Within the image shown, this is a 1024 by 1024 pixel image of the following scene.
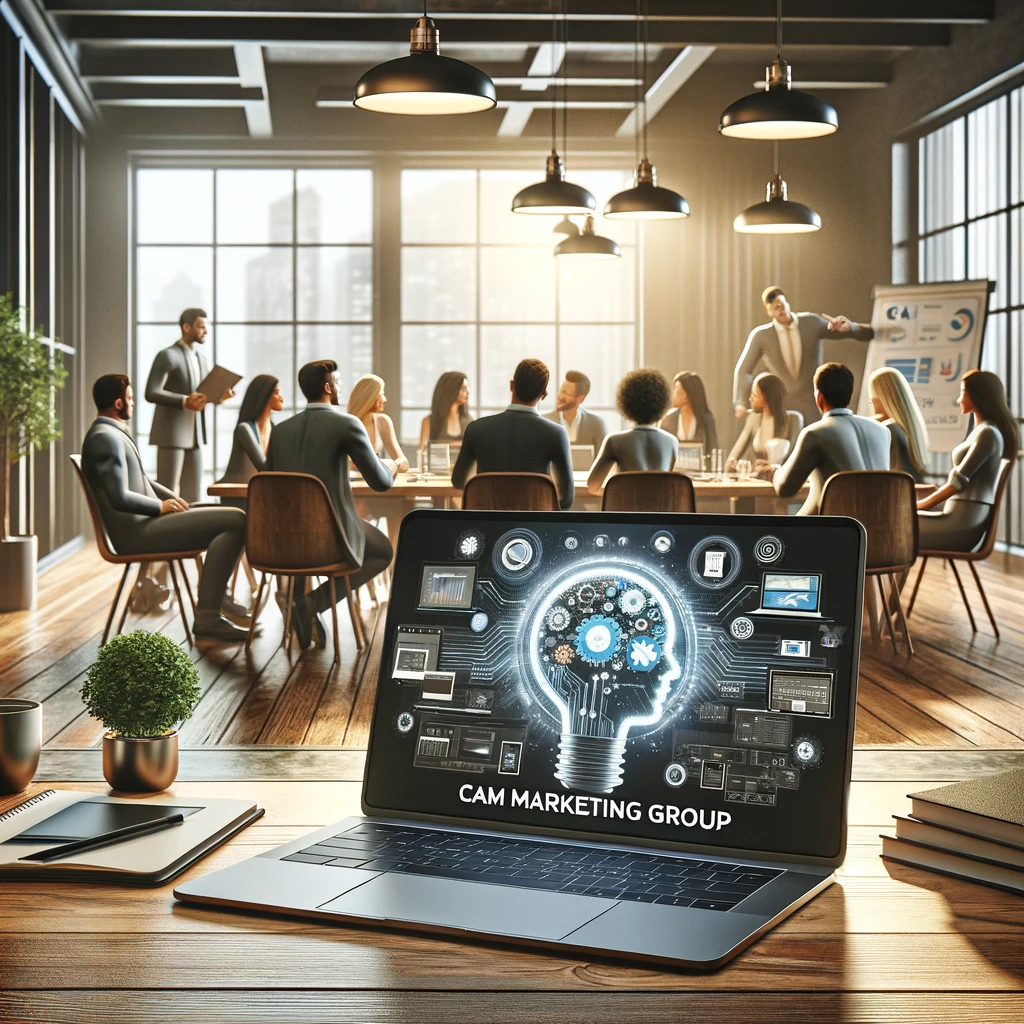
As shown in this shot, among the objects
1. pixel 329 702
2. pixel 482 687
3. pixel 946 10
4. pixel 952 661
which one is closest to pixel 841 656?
pixel 482 687

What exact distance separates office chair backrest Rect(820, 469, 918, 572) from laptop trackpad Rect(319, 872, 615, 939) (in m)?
4.09

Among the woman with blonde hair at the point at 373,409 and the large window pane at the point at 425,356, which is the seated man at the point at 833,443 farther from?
the large window pane at the point at 425,356

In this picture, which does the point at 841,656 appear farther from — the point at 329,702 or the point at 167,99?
the point at 167,99

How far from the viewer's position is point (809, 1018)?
0.74 metres

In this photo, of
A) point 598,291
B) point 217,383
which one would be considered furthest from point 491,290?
point 217,383

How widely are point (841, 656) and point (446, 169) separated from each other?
11.0 meters

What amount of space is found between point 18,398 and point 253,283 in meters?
5.36

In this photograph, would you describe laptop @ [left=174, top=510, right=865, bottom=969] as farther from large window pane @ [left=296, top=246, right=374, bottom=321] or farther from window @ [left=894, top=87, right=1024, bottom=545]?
large window pane @ [left=296, top=246, right=374, bottom=321]

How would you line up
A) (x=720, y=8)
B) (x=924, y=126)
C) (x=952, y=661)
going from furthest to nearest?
(x=924, y=126) → (x=720, y=8) → (x=952, y=661)

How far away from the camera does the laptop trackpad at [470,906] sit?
85cm

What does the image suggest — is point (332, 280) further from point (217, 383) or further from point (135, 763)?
point (135, 763)

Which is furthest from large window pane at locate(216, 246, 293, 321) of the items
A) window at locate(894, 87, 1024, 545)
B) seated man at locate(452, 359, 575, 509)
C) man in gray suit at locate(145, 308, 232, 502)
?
seated man at locate(452, 359, 575, 509)

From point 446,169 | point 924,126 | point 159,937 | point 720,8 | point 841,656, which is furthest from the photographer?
point 446,169

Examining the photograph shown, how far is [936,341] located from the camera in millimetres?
9266
